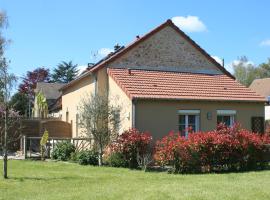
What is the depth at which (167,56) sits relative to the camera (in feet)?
84.3

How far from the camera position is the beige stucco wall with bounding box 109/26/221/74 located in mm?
24875

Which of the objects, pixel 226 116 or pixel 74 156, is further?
pixel 226 116

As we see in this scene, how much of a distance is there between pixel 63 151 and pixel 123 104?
3.79 meters

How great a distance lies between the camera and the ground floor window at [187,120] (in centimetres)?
2246

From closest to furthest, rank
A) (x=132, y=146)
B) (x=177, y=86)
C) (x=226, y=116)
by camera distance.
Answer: (x=132, y=146), (x=177, y=86), (x=226, y=116)

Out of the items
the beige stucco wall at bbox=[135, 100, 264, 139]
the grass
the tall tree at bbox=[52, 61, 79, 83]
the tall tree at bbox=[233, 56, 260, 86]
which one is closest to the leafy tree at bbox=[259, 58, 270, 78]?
the tall tree at bbox=[233, 56, 260, 86]

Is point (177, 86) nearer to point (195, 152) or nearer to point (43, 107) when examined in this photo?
point (195, 152)

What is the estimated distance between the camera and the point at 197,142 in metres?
17.4

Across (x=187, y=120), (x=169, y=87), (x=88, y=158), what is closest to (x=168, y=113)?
(x=187, y=120)

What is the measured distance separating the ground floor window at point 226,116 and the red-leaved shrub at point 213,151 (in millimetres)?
5022

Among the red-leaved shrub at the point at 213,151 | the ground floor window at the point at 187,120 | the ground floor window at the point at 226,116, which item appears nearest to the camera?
the red-leaved shrub at the point at 213,151

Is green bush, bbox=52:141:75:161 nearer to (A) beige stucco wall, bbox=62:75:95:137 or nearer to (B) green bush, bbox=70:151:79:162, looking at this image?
(B) green bush, bbox=70:151:79:162

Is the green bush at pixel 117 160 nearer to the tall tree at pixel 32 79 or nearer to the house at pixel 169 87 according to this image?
the house at pixel 169 87

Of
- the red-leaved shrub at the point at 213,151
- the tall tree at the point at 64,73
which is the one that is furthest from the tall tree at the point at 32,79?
the red-leaved shrub at the point at 213,151
